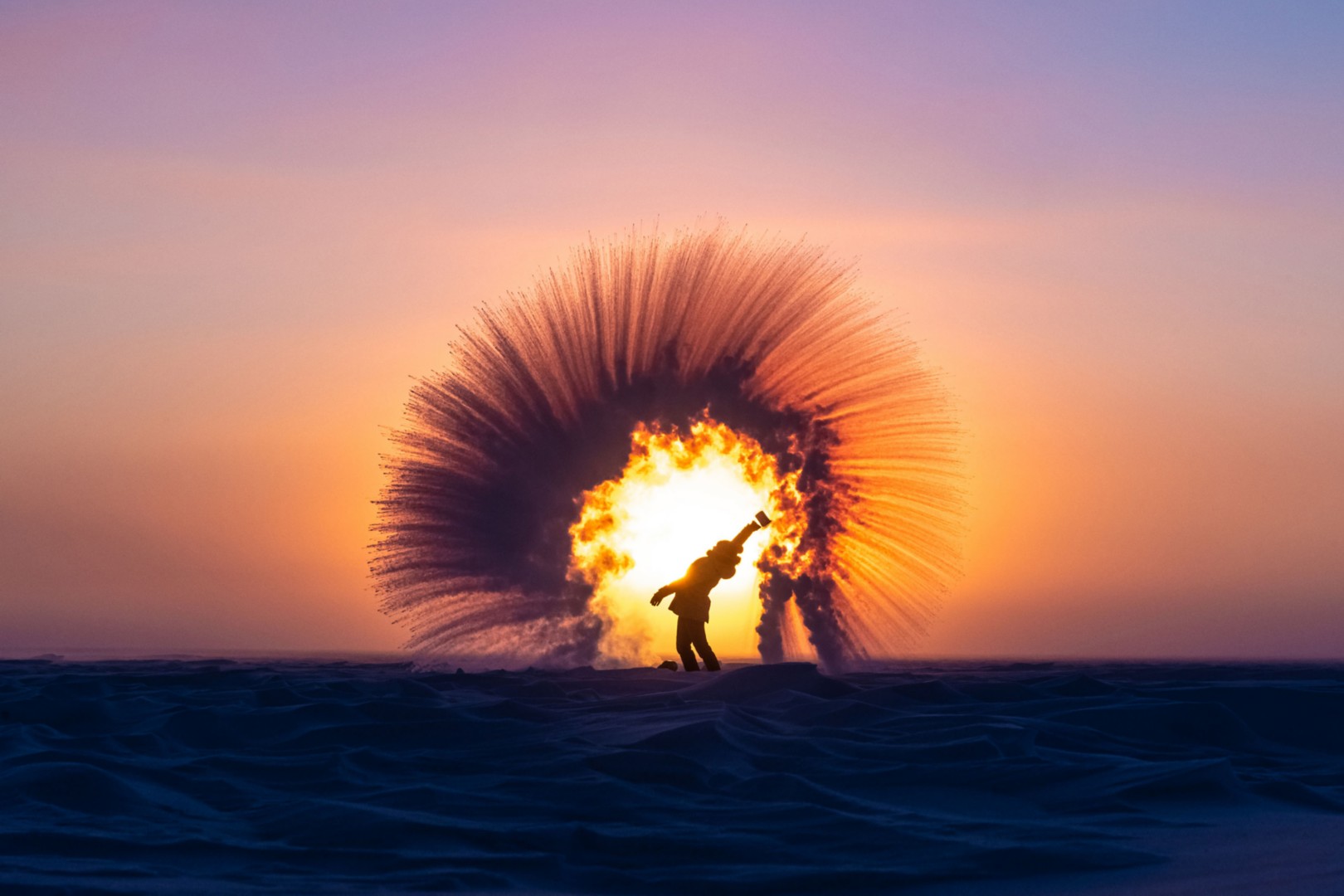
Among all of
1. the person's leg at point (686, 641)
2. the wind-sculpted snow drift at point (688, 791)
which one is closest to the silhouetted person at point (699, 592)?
the person's leg at point (686, 641)

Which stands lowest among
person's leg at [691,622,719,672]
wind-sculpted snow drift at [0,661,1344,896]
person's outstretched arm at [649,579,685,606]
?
wind-sculpted snow drift at [0,661,1344,896]

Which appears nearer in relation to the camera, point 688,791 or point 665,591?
point 688,791

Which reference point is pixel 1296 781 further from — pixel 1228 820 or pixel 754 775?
pixel 754 775

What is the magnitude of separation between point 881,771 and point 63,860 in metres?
5.01

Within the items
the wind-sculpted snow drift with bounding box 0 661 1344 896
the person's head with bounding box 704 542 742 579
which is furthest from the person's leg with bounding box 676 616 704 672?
the wind-sculpted snow drift with bounding box 0 661 1344 896

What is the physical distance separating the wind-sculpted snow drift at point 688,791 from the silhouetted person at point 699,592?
4.04 m

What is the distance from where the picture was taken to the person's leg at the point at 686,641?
1781cm

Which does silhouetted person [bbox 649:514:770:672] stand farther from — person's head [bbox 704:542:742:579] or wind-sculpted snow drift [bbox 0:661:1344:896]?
wind-sculpted snow drift [bbox 0:661:1344:896]

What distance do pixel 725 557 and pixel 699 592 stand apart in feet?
2.02

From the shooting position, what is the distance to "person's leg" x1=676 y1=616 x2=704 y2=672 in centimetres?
1781

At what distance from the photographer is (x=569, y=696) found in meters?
13.7

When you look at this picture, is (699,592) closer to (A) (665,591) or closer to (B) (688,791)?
Answer: (A) (665,591)

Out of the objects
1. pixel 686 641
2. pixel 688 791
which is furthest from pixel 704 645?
pixel 688 791

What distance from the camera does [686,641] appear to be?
17922 mm
